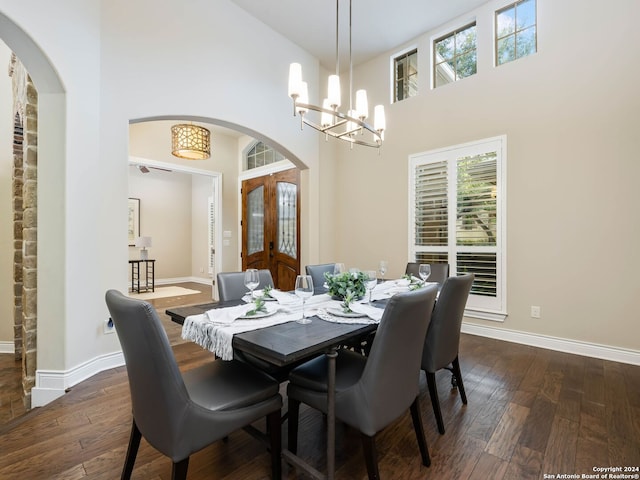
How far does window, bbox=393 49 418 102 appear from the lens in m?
4.38

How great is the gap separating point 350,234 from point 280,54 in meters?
2.74

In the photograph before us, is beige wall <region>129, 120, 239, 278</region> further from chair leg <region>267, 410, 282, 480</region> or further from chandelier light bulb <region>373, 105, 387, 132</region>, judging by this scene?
chair leg <region>267, 410, 282, 480</region>

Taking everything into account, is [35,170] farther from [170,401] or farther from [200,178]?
[200,178]

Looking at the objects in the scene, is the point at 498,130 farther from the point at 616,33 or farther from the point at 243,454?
the point at 243,454

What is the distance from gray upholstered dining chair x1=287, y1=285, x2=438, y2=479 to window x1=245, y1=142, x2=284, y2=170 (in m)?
4.72

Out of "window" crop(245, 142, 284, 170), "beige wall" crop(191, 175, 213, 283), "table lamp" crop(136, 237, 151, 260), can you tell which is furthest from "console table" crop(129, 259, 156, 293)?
"window" crop(245, 142, 284, 170)

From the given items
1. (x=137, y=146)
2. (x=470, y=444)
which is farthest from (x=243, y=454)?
(x=137, y=146)

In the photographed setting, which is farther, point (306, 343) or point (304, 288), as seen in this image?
point (304, 288)

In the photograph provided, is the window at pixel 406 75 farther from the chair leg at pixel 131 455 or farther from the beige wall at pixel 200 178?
the chair leg at pixel 131 455

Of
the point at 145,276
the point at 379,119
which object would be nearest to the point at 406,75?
the point at 379,119

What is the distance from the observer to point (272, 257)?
18.7ft

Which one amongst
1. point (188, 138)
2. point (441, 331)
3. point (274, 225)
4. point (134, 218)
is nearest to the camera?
point (441, 331)

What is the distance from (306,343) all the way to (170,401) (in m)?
0.55

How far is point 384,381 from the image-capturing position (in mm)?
1361
